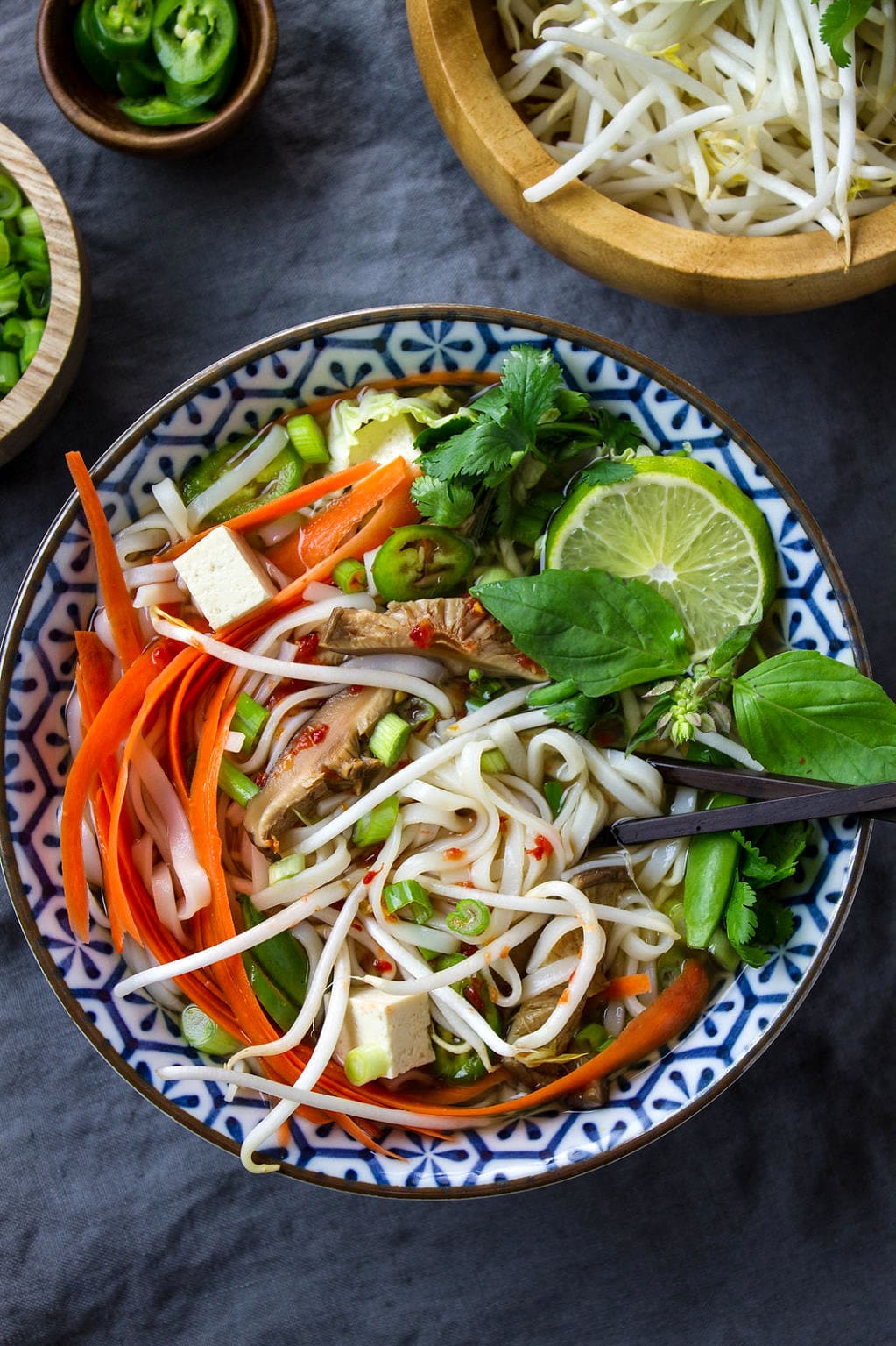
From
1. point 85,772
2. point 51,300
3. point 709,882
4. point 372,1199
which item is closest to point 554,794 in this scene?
point 709,882

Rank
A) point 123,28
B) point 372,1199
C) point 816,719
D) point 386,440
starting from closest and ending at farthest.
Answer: point 816,719, point 386,440, point 123,28, point 372,1199

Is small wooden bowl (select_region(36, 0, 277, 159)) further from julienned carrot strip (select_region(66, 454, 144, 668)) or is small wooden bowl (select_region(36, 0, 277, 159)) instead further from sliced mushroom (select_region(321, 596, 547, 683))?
sliced mushroom (select_region(321, 596, 547, 683))

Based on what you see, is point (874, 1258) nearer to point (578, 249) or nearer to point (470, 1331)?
point (470, 1331)

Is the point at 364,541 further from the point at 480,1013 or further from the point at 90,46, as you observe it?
the point at 90,46

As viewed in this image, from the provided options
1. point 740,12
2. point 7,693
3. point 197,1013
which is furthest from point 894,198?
point 197,1013

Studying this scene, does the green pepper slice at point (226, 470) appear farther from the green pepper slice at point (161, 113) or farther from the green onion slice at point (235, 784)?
the green pepper slice at point (161, 113)

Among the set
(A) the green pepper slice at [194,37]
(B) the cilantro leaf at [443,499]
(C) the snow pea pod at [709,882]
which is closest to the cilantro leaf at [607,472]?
(B) the cilantro leaf at [443,499]
